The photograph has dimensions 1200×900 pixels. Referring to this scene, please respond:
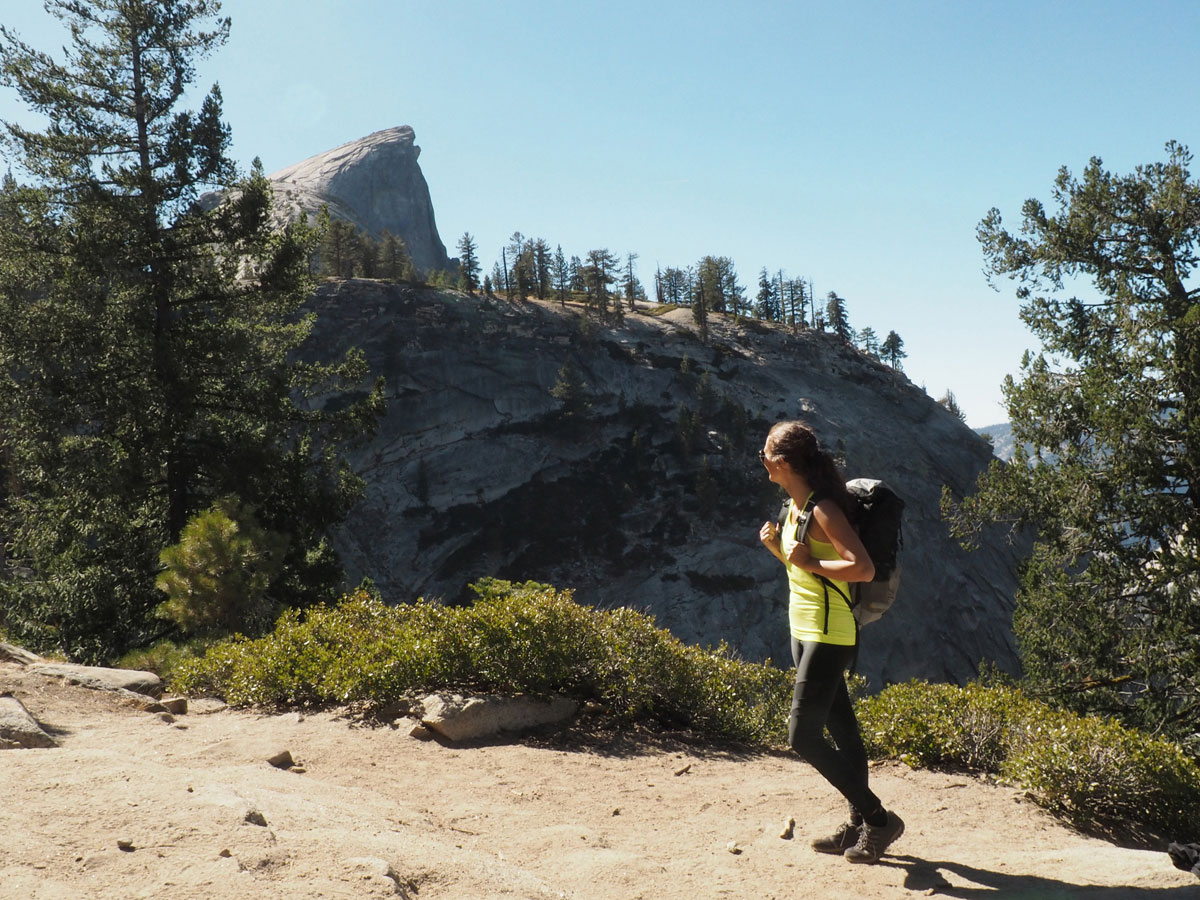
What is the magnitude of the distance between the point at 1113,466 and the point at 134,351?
16186mm

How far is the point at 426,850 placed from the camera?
137 inches

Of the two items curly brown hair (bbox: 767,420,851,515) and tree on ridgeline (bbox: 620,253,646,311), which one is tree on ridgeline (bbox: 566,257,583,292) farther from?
curly brown hair (bbox: 767,420,851,515)

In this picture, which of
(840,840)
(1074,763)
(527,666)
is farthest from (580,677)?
(1074,763)

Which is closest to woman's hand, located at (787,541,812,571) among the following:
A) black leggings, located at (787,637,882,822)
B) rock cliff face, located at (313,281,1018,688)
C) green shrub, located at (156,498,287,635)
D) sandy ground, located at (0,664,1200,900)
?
black leggings, located at (787,637,882,822)

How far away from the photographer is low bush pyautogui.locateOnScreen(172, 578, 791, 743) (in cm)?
671

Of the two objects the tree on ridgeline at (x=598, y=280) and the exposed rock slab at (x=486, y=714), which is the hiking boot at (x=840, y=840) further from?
the tree on ridgeline at (x=598, y=280)

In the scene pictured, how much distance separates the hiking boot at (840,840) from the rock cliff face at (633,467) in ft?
155

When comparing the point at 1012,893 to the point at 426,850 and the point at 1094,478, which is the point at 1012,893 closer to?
the point at 426,850

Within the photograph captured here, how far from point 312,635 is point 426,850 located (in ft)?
14.3

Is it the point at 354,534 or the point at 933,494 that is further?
the point at 933,494

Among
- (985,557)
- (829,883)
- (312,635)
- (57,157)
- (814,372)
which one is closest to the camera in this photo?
(829,883)

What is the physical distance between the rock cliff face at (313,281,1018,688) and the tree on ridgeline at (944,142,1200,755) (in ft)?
120

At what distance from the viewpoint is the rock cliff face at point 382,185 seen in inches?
5684

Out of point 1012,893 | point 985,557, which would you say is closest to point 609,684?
point 1012,893
